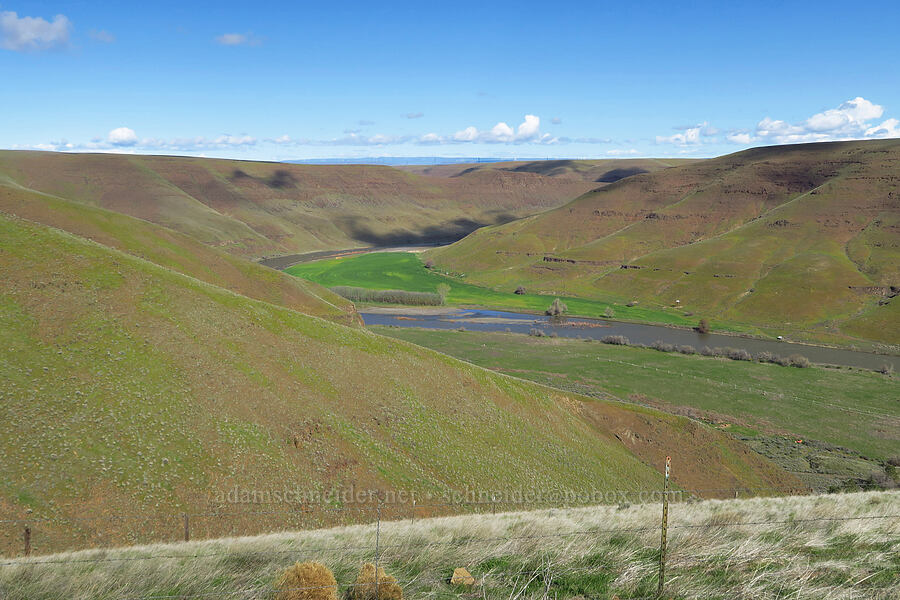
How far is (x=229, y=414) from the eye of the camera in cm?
3042

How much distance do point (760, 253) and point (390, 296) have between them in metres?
95.6

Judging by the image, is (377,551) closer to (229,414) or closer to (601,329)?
(229,414)

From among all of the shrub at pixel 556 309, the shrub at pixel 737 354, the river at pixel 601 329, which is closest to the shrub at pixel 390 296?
the river at pixel 601 329

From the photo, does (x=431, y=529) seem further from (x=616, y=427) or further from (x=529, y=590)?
(x=616, y=427)

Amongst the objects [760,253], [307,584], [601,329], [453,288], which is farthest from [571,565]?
[760,253]

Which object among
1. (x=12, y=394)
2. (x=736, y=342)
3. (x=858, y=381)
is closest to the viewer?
(x=12, y=394)

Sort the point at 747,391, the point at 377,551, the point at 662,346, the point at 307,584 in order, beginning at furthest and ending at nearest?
1. the point at 662,346
2. the point at 747,391
3. the point at 377,551
4. the point at 307,584

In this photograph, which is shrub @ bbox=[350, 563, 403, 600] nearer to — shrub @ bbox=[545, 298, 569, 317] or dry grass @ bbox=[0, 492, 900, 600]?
dry grass @ bbox=[0, 492, 900, 600]

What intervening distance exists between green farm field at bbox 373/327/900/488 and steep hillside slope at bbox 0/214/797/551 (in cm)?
990

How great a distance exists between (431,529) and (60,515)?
1550 cm

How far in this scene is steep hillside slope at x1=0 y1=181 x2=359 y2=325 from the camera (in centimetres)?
6325

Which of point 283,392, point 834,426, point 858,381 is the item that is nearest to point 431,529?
point 283,392

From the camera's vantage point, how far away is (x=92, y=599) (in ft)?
34.5

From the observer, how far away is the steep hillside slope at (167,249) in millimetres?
63250
